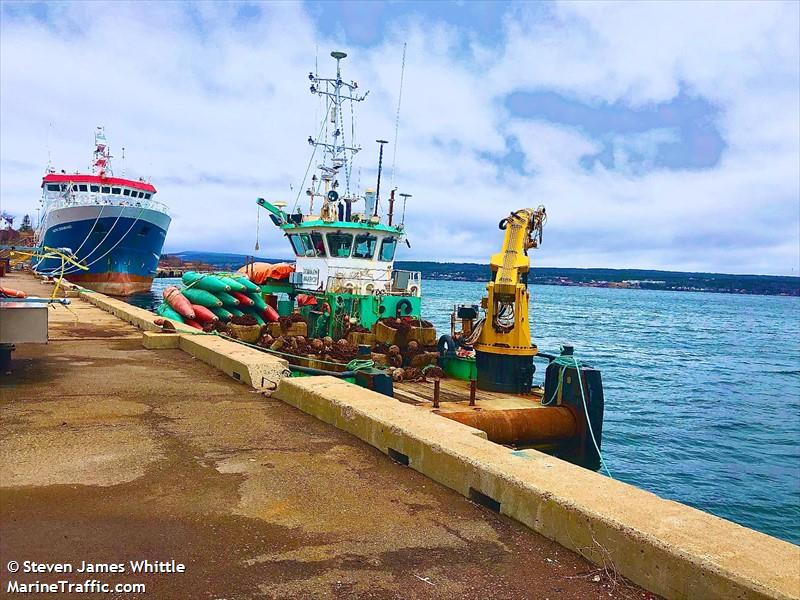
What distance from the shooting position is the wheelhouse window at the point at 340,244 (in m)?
20.3

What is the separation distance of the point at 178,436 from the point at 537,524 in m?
2.99

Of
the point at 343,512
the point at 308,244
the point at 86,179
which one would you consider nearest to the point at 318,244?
the point at 308,244

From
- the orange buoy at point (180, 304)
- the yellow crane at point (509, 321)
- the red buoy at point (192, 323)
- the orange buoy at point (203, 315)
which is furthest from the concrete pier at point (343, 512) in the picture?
the orange buoy at point (203, 315)

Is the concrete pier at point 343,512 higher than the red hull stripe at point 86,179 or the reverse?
the reverse

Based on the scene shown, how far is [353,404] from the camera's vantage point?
217 inches

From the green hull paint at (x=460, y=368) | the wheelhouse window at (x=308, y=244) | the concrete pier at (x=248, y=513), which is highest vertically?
the wheelhouse window at (x=308, y=244)

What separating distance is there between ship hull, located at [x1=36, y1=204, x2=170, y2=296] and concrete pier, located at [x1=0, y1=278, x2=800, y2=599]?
133 feet

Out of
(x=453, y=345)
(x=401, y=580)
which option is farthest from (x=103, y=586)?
(x=453, y=345)

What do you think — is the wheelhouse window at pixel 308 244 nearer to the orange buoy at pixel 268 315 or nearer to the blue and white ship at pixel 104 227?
the orange buoy at pixel 268 315

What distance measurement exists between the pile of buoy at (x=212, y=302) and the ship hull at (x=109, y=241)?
1062 inches

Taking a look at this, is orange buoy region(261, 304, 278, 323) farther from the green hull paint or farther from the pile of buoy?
the green hull paint

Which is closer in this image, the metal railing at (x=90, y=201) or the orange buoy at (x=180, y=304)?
the orange buoy at (x=180, y=304)

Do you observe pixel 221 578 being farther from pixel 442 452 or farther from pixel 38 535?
pixel 442 452

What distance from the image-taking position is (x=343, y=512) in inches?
146
